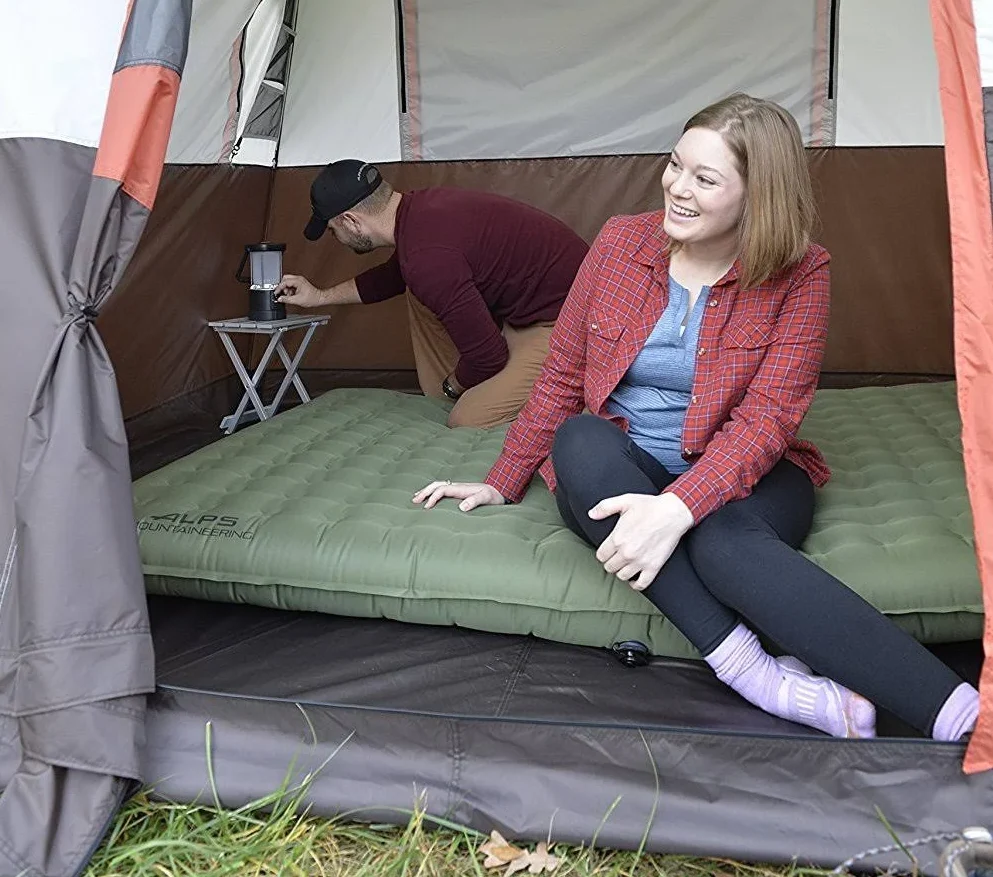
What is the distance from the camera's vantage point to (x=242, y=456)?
2.67 meters

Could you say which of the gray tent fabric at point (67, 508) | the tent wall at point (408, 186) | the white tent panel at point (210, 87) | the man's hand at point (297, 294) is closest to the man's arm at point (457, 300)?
the man's hand at point (297, 294)

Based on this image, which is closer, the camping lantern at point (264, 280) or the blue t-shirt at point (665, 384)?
the blue t-shirt at point (665, 384)

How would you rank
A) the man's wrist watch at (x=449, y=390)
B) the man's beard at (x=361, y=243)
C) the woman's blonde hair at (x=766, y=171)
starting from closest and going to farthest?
the woman's blonde hair at (x=766, y=171) → the man's beard at (x=361, y=243) → the man's wrist watch at (x=449, y=390)

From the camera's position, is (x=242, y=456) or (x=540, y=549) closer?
(x=540, y=549)

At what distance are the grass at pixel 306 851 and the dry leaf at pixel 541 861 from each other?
0.01 metres

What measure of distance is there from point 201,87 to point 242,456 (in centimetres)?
120

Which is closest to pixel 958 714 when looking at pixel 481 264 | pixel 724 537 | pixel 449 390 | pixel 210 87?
pixel 724 537

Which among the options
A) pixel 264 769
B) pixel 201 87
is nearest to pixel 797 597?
pixel 264 769

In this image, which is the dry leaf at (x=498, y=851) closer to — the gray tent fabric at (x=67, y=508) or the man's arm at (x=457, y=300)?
the gray tent fabric at (x=67, y=508)

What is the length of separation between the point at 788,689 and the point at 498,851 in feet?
1.60

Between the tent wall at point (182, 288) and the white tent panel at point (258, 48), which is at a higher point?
the white tent panel at point (258, 48)

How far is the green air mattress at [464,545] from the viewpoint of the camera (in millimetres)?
1824

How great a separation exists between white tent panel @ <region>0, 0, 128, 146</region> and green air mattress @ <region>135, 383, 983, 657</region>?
827 mm

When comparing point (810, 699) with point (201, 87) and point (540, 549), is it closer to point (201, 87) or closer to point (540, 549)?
point (540, 549)
